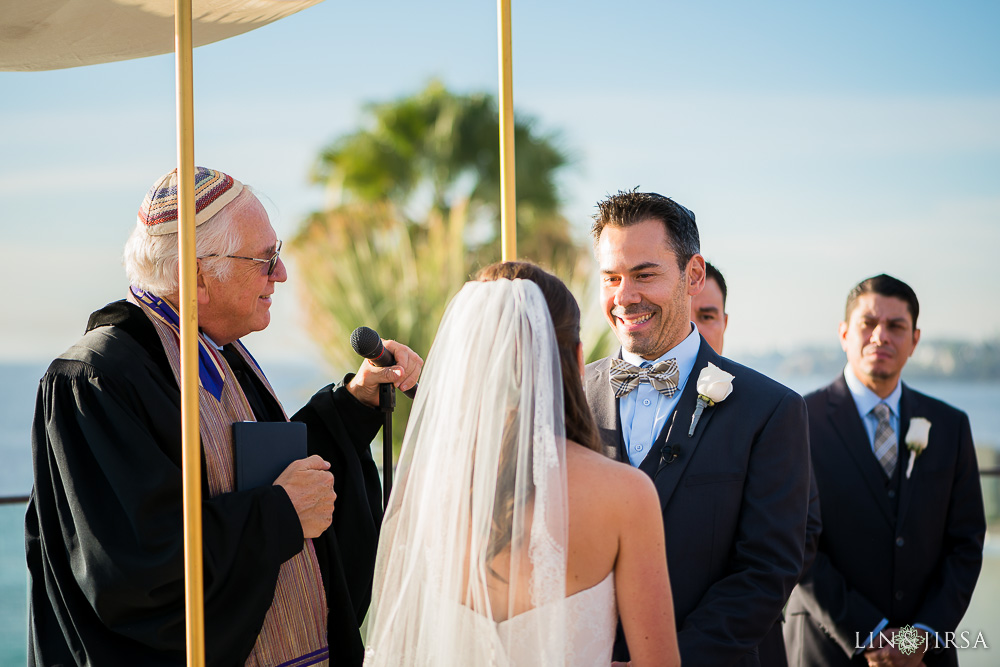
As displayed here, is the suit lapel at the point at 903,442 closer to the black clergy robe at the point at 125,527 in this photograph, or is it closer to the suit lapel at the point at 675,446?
the suit lapel at the point at 675,446

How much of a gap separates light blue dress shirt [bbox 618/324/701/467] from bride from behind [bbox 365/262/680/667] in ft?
2.31

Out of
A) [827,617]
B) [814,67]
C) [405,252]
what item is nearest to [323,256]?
[405,252]

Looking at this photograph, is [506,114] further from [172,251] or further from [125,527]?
[125,527]

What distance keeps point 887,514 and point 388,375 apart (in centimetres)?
236

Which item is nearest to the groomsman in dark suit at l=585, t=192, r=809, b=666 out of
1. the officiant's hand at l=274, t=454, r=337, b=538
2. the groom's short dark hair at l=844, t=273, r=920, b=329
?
the officiant's hand at l=274, t=454, r=337, b=538

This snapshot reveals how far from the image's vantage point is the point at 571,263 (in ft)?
71.3

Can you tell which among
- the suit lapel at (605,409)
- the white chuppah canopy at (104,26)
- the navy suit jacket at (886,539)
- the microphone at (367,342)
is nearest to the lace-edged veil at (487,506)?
the microphone at (367,342)

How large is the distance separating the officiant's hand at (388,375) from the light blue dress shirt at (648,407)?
0.67 m

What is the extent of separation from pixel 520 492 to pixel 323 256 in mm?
10314

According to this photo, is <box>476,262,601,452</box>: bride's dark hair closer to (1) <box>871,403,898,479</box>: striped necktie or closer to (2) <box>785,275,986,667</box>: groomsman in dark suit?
(2) <box>785,275,986,667</box>: groomsman in dark suit

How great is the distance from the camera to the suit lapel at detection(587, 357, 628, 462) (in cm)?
292

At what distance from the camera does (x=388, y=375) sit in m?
2.95

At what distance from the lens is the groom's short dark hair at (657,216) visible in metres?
2.98

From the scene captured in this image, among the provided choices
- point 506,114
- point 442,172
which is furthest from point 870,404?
point 442,172
